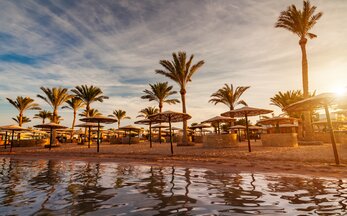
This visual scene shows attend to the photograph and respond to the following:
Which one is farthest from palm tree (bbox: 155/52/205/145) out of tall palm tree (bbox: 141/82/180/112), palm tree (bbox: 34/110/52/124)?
palm tree (bbox: 34/110/52/124)

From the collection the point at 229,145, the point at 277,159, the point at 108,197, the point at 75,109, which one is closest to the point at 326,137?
the point at 229,145

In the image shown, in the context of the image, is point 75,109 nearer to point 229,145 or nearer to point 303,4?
point 229,145

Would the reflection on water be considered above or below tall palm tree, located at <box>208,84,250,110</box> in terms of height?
below

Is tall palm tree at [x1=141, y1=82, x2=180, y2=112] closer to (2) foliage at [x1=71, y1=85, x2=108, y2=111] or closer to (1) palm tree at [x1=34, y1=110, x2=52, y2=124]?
(2) foliage at [x1=71, y1=85, x2=108, y2=111]

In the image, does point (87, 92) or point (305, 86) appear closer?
point (305, 86)

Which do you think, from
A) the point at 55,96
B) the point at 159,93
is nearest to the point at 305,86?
the point at 159,93

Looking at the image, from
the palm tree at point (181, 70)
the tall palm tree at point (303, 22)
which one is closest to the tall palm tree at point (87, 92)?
the palm tree at point (181, 70)

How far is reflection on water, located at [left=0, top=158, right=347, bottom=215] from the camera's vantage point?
3619 mm

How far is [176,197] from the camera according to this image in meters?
4.45

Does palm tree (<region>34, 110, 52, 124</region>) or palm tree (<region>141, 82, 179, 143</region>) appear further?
palm tree (<region>34, 110, 52, 124</region>)

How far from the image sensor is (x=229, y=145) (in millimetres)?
18094

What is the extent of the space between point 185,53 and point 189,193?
21.1 m

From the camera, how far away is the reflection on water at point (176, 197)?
3619 mm

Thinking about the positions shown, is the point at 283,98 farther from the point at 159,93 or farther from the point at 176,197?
the point at 176,197
